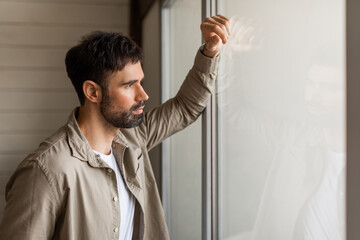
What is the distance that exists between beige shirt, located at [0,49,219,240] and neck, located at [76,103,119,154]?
Result: 6 centimetres

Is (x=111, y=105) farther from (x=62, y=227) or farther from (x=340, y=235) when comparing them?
(x=340, y=235)

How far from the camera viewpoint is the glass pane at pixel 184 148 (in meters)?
1.73

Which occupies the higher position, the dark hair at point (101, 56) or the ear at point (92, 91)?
the dark hair at point (101, 56)

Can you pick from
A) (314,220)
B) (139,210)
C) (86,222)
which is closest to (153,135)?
(139,210)

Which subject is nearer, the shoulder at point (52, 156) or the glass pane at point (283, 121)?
the glass pane at point (283, 121)

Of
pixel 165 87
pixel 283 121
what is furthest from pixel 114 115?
pixel 165 87

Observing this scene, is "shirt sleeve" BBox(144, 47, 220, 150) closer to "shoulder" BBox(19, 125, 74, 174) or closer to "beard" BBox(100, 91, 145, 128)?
"beard" BBox(100, 91, 145, 128)

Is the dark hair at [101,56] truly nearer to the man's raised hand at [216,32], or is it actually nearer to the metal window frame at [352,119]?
the man's raised hand at [216,32]

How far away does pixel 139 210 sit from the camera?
1.47 meters

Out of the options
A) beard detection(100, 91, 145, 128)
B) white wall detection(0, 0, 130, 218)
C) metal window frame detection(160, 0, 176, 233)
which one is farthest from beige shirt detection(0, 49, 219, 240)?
white wall detection(0, 0, 130, 218)

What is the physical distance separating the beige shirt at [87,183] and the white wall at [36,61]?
1.70 m

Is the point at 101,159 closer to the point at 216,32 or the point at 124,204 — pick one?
the point at 124,204

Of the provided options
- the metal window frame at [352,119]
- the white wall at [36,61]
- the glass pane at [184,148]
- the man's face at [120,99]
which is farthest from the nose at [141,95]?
the white wall at [36,61]

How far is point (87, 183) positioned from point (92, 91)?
30cm
